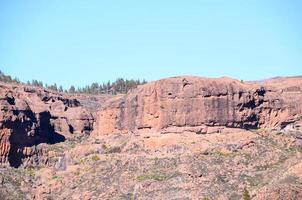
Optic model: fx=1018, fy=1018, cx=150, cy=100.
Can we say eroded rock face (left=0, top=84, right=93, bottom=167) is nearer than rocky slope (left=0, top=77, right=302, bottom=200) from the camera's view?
No

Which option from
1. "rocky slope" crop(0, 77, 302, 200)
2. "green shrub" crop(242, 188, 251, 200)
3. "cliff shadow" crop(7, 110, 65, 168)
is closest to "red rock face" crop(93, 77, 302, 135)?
"rocky slope" crop(0, 77, 302, 200)

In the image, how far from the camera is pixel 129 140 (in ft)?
438

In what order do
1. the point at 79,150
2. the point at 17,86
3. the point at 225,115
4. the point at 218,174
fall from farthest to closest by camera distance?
the point at 17,86
the point at 79,150
the point at 225,115
the point at 218,174

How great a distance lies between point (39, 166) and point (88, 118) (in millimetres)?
19747

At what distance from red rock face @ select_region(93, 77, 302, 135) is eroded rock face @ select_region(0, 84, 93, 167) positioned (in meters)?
16.6

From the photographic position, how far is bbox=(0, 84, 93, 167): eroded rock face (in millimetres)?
135375

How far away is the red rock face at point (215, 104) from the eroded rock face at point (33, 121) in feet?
54.4

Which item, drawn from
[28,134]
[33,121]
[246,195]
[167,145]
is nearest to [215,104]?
[167,145]

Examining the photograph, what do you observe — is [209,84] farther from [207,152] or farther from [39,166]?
[39,166]

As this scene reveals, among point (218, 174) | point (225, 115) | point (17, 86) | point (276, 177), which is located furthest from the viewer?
point (17, 86)

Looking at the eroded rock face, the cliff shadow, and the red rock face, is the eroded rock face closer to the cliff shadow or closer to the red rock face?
the cliff shadow

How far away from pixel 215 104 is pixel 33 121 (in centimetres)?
2878

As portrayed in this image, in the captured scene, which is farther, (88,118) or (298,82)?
(88,118)

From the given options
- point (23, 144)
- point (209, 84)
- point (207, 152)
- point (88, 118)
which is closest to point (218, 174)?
point (207, 152)
